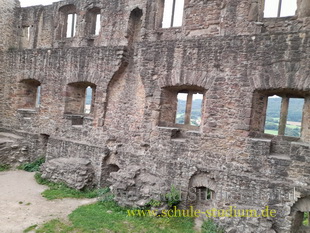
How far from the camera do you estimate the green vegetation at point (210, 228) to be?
6.04 m

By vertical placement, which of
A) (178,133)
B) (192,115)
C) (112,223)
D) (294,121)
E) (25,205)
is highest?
(294,121)

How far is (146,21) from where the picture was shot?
9023 mm

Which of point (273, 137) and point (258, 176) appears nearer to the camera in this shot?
point (258, 176)

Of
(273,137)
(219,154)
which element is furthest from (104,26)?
(273,137)

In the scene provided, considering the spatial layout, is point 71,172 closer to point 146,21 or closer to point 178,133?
point 178,133

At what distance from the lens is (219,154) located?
21.6ft

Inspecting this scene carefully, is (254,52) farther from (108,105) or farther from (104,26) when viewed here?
(104,26)

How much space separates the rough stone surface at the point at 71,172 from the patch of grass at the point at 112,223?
1322mm

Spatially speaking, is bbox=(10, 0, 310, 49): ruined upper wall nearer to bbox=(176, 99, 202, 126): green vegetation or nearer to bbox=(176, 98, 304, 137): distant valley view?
bbox=(176, 98, 304, 137): distant valley view

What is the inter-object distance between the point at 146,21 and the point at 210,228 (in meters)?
6.82

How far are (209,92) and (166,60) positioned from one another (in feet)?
5.34

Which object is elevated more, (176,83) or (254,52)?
(254,52)

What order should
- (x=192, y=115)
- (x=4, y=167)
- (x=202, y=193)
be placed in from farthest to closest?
(x=192, y=115)
(x=4, y=167)
(x=202, y=193)

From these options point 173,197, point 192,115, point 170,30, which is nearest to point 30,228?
point 173,197
